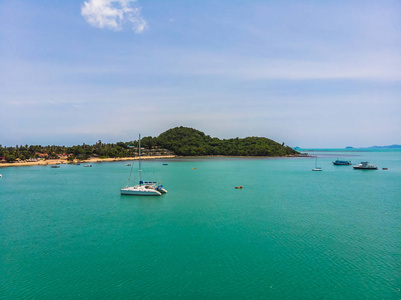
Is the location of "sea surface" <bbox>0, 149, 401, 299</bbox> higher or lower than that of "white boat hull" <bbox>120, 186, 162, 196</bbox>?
lower

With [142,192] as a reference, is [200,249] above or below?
below

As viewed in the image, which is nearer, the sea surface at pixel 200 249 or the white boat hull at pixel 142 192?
the sea surface at pixel 200 249

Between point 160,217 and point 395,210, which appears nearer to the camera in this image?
point 160,217

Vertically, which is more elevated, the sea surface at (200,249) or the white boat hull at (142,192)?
the white boat hull at (142,192)

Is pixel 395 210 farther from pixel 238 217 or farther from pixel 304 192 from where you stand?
pixel 238 217

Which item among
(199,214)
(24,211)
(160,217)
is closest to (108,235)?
(160,217)

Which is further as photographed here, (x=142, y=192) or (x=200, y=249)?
(x=142, y=192)

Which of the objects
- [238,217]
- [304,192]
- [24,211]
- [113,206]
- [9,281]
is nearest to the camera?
[9,281]

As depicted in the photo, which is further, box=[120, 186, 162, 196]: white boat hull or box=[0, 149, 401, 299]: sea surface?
box=[120, 186, 162, 196]: white boat hull
